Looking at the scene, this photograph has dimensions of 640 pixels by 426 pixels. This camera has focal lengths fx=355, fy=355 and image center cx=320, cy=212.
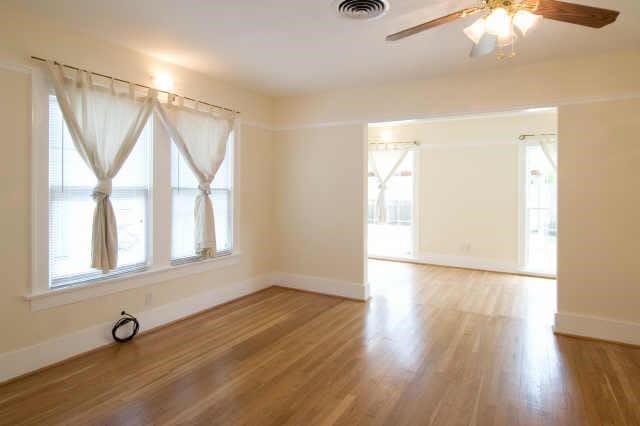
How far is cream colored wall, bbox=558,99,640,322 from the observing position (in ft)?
10.8

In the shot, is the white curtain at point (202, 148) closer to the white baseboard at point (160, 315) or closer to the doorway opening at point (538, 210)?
the white baseboard at point (160, 315)

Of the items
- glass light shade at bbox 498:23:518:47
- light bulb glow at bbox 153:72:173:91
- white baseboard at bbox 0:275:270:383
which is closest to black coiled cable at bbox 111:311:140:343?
white baseboard at bbox 0:275:270:383

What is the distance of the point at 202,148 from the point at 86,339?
213 centimetres

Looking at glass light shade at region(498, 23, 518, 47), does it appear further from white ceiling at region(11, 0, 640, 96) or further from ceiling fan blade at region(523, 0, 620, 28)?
white ceiling at region(11, 0, 640, 96)

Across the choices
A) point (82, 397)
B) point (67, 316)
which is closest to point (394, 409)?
point (82, 397)

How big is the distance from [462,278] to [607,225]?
2.62 m

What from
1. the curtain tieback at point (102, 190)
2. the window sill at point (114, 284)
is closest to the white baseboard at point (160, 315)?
the window sill at point (114, 284)

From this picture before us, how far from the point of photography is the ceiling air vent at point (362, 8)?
245 centimetres

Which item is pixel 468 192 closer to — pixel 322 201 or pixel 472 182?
pixel 472 182

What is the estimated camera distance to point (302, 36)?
3025 millimetres

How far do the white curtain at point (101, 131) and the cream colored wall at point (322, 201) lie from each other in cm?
221

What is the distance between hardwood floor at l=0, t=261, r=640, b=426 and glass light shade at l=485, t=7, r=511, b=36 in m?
2.29

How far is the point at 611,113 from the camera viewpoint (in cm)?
335

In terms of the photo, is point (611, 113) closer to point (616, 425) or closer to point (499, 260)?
point (616, 425)
